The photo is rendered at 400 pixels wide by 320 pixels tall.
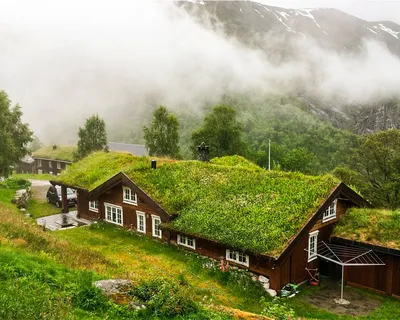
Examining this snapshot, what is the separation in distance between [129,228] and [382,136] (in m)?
29.0

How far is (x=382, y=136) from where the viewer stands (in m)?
41.2

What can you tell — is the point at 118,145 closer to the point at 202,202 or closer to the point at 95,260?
the point at 202,202

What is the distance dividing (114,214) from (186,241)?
Answer: 8322mm

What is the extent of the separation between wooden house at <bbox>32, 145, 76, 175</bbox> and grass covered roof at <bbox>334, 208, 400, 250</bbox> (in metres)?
70.3

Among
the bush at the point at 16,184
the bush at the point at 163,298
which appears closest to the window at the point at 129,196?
the bush at the point at 163,298

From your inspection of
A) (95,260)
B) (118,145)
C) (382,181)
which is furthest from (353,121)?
A: (95,260)

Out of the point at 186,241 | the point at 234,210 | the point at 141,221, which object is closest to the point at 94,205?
the point at 141,221

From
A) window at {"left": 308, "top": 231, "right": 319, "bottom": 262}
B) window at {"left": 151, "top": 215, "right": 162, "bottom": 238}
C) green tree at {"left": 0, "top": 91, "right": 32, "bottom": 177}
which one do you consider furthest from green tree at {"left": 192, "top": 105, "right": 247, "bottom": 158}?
window at {"left": 308, "top": 231, "right": 319, "bottom": 262}

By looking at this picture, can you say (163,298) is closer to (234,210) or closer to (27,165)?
(234,210)

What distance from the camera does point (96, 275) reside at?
41.9 feet

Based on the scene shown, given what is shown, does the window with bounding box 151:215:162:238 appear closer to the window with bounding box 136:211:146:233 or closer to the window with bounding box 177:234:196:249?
the window with bounding box 136:211:146:233

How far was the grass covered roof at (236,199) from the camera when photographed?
1952 cm

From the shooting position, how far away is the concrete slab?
1216 inches

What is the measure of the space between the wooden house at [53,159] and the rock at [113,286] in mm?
74782
